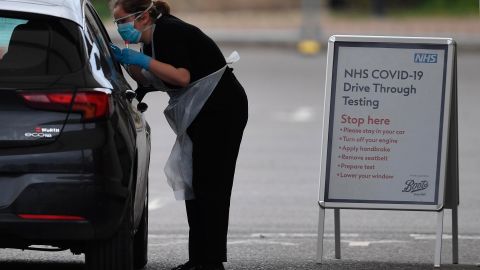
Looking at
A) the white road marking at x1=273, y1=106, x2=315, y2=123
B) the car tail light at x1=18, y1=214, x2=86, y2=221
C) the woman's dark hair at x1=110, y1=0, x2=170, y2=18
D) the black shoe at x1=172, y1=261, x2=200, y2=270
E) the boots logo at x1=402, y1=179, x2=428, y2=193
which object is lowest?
the black shoe at x1=172, y1=261, x2=200, y2=270

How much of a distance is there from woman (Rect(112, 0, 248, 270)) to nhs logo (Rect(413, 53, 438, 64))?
1113 mm

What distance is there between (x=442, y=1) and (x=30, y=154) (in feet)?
98.3

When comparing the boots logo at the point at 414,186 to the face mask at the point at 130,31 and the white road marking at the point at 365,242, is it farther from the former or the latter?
the face mask at the point at 130,31

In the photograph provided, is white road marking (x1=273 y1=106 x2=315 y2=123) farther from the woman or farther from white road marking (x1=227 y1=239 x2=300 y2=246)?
the woman

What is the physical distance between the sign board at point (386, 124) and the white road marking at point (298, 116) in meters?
9.15

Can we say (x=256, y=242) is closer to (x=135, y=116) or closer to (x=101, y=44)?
(x=135, y=116)

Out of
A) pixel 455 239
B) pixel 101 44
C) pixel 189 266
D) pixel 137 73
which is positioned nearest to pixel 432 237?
pixel 455 239

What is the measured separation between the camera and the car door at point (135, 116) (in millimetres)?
6754

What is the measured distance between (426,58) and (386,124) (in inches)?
17.5

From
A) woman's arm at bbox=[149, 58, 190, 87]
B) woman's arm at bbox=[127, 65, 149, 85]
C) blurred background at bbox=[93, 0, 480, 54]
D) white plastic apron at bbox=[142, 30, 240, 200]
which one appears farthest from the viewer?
blurred background at bbox=[93, 0, 480, 54]

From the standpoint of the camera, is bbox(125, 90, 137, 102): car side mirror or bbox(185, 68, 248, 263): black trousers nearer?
bbox(125, 90, 137, 102): car side mirror

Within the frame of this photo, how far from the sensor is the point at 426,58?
7.96 meters

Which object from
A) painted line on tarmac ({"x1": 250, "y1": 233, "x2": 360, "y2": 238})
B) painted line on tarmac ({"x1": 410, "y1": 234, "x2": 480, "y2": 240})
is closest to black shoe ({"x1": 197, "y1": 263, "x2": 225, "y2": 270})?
painted line on tarmac ({"x1": 250, "y1": 233, "x2": 360, "y2": 238})

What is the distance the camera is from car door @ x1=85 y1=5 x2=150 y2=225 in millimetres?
6754
